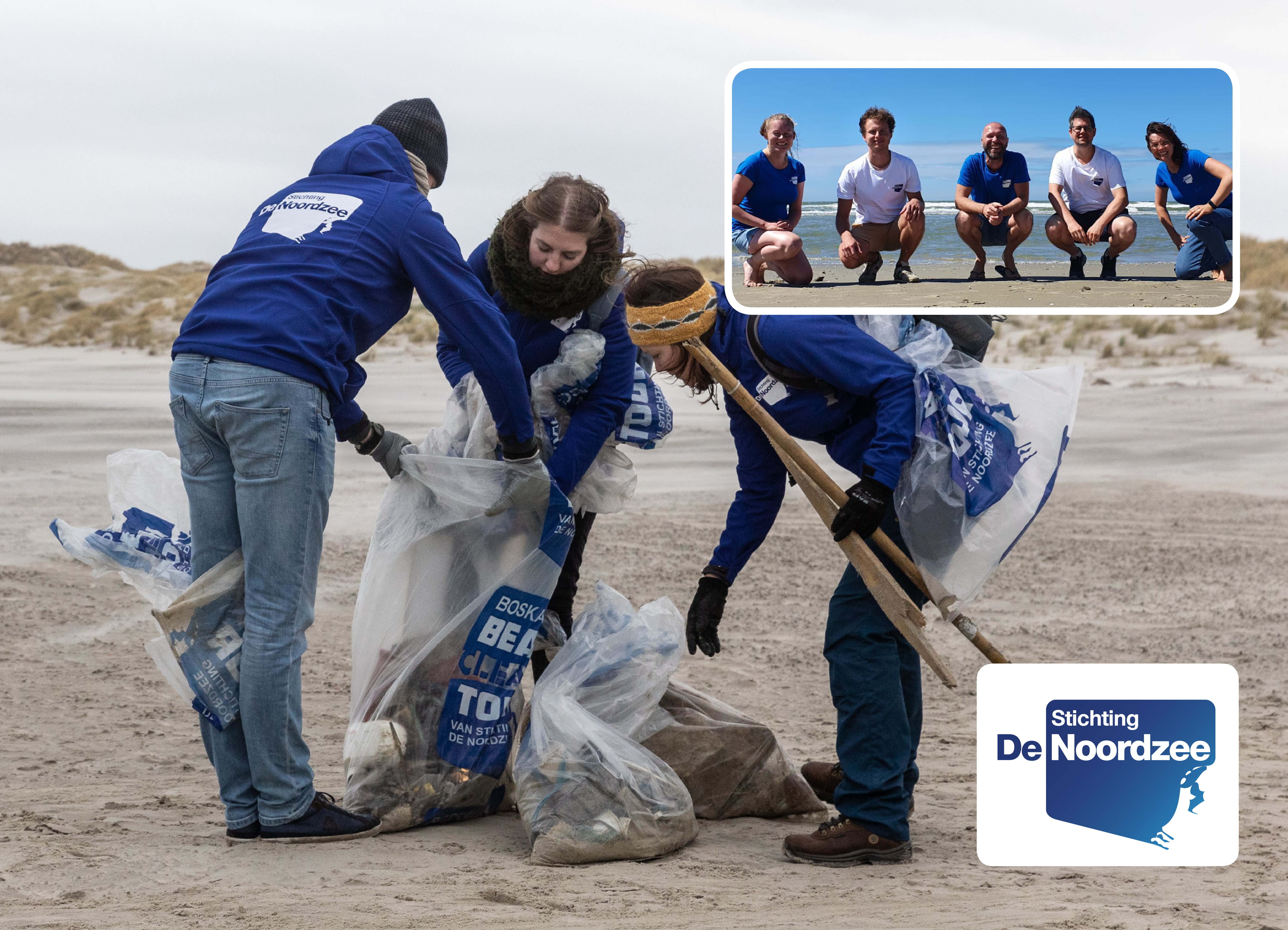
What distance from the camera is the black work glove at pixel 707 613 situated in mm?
3371

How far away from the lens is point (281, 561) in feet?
9.64

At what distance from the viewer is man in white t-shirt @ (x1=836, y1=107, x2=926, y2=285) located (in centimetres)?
247

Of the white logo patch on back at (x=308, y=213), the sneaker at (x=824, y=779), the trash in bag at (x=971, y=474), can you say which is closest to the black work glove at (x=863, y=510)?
the trash in bag at (x=971, y=474)

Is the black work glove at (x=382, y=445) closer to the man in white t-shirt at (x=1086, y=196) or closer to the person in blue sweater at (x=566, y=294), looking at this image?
the person in blue sweater at (x=566, y=294)

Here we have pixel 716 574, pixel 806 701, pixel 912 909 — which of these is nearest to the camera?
pixel 912 909

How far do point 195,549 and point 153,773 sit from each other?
4.02 feet

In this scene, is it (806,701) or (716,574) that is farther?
(806,701)

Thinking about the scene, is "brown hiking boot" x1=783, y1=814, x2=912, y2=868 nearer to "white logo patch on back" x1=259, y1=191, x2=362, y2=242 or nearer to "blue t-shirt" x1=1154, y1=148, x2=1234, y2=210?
"blue t-shirt" x1=1154, y1=148, x2=1234, y2=210

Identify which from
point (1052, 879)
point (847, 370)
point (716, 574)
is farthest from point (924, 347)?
point (1052, 879)

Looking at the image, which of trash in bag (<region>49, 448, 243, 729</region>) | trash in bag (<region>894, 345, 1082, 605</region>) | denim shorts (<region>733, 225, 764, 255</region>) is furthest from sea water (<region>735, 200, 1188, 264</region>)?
trash in bag (<region>49, 448, 243, 729</region>)

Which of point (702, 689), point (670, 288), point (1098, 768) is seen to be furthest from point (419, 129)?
point (702, 689)

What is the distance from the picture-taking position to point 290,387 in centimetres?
285

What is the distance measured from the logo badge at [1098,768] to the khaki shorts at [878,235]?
1019mm

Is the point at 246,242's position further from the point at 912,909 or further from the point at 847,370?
the point at 912,909
